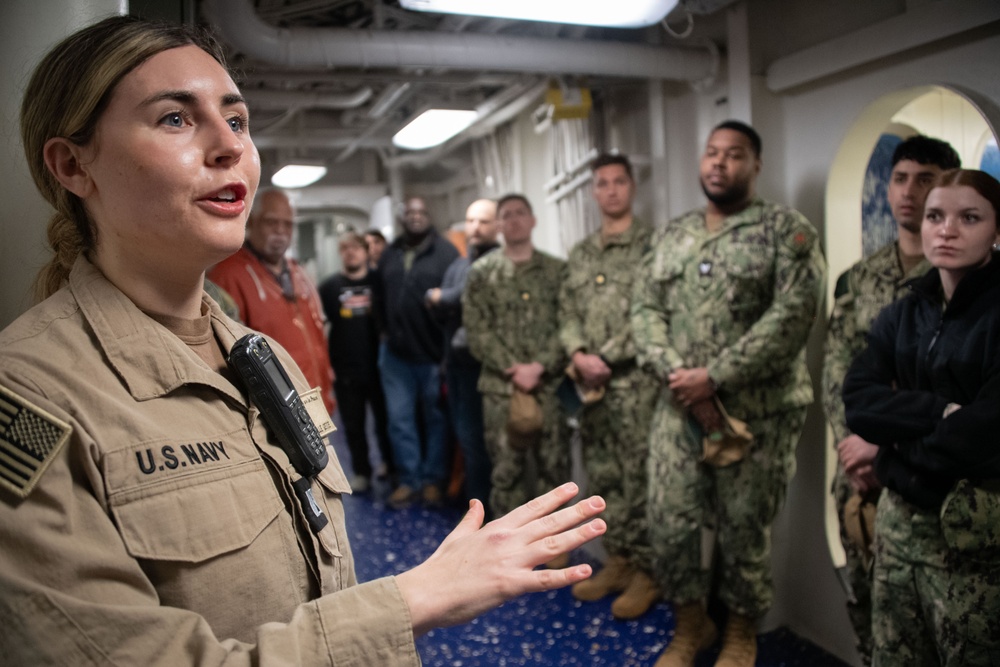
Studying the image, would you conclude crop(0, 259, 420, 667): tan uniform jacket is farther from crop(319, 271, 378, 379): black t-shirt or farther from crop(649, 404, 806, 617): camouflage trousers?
crop(319, 271, 378, 379): black t-shirt

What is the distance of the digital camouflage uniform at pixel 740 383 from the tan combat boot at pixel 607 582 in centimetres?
63

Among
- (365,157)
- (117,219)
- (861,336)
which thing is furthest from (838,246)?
(365,157)

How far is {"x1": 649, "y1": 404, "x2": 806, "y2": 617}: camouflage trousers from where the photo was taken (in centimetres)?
Result: 268

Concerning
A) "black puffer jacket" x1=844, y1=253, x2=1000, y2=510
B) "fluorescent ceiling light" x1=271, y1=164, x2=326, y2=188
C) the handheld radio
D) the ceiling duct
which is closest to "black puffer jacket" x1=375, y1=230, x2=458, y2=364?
the ceiling duct

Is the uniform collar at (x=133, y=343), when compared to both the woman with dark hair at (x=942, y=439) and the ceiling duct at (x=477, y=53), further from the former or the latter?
the ceiling duct at (x=477, y=53)

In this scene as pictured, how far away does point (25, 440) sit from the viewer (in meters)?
0.75

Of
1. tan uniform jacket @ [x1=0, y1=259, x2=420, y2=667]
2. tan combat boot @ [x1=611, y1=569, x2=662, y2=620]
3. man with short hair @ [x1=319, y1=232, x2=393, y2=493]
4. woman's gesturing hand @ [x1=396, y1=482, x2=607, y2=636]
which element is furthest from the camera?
man with short hair @ [x1=319, y1=232, x2=393, y2=493]

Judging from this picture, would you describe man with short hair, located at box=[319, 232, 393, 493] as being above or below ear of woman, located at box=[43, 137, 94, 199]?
below

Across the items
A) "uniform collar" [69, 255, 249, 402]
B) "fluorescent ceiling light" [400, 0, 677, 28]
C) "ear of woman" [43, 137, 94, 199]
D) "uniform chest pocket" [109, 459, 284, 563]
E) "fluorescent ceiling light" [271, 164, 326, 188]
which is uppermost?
"fluorescent ceiling light" [400, 0, 677, 28]

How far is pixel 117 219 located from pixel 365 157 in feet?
24.7

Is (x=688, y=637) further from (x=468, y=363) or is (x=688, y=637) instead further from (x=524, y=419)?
(x=468, y=363)

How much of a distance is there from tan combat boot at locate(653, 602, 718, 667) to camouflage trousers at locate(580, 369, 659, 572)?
0.49 meters

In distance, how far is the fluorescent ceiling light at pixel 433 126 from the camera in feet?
16.0

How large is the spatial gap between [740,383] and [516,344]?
143 centimetres
